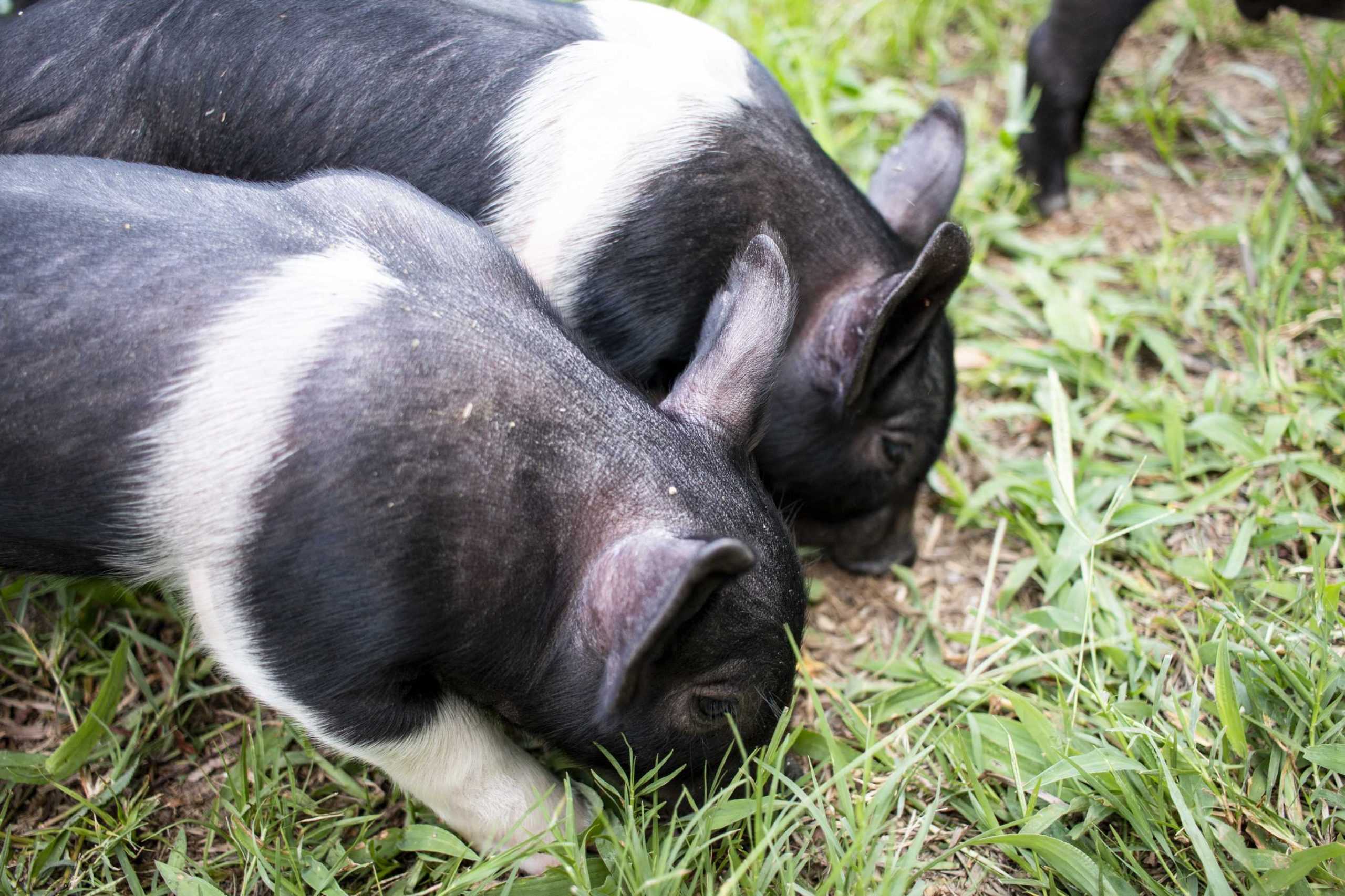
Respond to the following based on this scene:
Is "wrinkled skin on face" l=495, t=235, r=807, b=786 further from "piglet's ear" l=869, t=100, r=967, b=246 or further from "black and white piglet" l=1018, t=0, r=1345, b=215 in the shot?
"black and white piglet" l=1018, t=0, r=1345, b=215

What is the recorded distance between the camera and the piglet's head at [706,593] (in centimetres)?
245

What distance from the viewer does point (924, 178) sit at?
4.12 meters

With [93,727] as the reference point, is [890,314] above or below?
above

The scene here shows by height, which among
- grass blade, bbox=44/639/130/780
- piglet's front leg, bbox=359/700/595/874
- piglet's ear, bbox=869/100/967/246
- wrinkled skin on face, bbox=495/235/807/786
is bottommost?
grass blade, bbox=44/639/130/780

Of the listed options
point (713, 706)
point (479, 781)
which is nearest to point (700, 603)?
point (713, 706)

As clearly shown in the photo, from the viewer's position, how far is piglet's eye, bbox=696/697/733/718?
2.77 metres

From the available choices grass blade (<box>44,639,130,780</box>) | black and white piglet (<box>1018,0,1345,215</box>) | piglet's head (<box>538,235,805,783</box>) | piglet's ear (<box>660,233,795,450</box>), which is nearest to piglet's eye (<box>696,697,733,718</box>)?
piglet's head (<box>538,235,805,783</box>)

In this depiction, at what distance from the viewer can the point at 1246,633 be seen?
323cm

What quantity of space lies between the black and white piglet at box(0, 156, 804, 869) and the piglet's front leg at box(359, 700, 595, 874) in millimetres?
12

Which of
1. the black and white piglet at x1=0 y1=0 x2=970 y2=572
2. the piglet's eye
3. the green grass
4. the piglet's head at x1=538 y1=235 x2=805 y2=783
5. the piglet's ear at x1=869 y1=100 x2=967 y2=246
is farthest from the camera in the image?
the piglet's ear at x1=869 y1=100 x2=967 y2=246

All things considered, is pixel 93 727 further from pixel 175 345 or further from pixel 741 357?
pixel 741 357

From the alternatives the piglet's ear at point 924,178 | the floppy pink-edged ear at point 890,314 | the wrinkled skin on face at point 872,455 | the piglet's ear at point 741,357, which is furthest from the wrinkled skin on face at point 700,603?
the piglet's ear at point 924,178

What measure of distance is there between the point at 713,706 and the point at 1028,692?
1.23 m

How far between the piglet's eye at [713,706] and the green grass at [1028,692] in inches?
6.9
